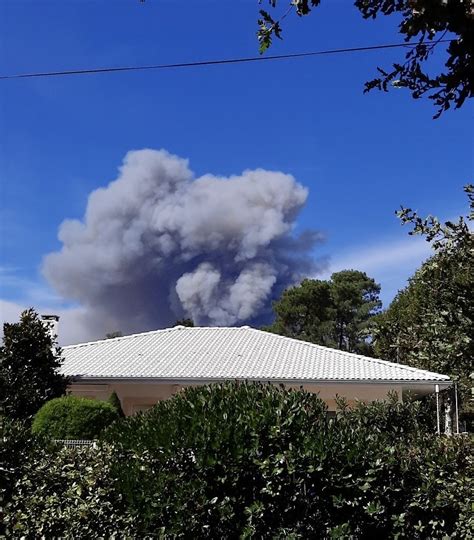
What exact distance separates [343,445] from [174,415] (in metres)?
1.60

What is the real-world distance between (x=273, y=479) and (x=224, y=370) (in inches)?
530

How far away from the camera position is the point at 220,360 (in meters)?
21.2

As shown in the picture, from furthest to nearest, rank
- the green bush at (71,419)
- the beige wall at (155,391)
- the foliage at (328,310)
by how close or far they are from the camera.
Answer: the foliage at (328,310)
the beige wall at (155,391)
the green bush at (71,419)

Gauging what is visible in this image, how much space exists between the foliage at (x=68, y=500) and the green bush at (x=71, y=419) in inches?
232

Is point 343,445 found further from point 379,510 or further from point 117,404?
point 117,404

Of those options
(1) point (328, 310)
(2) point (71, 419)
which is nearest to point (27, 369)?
(2) point (71, 419)

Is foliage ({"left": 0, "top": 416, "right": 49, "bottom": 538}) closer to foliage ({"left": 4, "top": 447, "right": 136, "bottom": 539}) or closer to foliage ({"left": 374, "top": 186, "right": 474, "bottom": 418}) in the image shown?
foliage ({"left": 4, "top": 447, "right": 136, "bottom": 539})

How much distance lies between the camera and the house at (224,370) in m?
18.8

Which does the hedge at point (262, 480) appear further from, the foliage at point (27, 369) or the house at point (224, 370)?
the house at point (224, 370)

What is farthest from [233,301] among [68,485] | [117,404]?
[68,485]

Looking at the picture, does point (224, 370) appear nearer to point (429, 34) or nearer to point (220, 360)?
point (220, 360)

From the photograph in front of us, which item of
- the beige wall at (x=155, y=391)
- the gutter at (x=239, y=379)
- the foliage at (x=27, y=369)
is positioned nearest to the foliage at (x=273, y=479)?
the foliage at (x=27, y=369)

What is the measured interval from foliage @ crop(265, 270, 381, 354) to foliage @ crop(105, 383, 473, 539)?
43820mm

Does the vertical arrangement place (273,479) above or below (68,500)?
above
